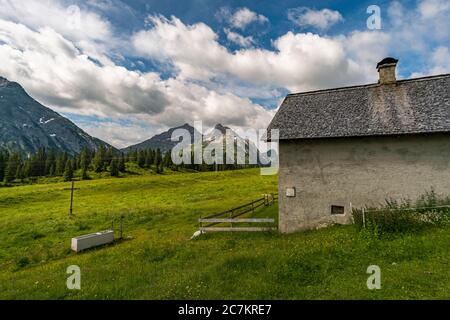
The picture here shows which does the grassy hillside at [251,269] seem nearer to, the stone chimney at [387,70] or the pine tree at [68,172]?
the stone chimney at [387,70]

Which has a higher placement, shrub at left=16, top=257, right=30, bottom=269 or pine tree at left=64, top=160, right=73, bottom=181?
pine tree at left=64, top=160, right=73, bottom=181

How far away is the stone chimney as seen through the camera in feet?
55.0

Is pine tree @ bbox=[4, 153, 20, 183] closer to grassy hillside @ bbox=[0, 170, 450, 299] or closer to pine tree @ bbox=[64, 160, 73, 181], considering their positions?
pine tree @ bbox=[64, 160, 73, 181]

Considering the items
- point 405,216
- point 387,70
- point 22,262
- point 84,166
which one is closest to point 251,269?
point 405,216

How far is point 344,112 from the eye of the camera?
1644 centimetres

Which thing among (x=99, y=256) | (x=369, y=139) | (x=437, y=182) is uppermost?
(x=369, y=139)

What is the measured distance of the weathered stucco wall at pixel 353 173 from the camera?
1344 centimetres

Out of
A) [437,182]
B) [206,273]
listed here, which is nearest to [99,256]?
[206,273]

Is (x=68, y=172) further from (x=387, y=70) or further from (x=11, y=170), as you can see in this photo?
(x=387, y=70)

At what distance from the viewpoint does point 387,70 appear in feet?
55.5

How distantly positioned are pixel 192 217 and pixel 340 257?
18.8 metres

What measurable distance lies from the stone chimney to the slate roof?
45 centimetres

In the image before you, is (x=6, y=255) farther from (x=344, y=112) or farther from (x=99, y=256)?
(x=344, y=112)

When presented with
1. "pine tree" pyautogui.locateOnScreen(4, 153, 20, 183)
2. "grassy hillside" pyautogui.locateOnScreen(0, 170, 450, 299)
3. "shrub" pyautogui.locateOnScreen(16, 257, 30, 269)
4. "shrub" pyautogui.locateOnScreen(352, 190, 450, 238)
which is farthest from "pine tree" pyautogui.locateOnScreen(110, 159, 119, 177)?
"shrub" pyautogui.locateOnScreen(352, 190, 450, 238)
